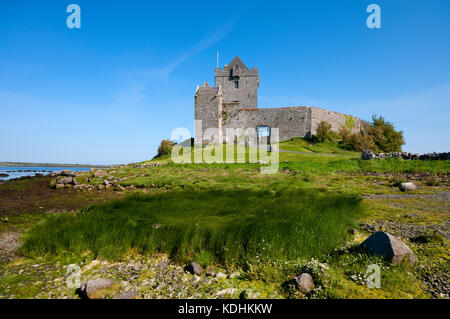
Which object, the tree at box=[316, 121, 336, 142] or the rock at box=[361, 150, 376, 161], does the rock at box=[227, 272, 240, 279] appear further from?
the tree at box=[316, 121, 336, 142]

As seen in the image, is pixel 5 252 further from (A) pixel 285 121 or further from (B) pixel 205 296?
(A) pixel 285 121

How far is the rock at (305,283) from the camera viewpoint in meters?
2.63

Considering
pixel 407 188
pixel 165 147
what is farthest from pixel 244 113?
pixel 407 188

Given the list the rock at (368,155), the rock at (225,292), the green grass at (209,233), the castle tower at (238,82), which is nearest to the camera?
the rock at (225,292)

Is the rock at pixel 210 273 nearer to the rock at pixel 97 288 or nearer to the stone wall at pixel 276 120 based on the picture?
the rock at pixel 97 288

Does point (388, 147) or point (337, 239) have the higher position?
point (388, 147)

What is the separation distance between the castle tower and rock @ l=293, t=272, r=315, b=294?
39979mm

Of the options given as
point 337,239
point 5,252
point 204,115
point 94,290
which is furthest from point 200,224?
point 204,115

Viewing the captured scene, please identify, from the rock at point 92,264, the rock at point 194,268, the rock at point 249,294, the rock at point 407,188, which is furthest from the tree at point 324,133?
the rock at point 92,264

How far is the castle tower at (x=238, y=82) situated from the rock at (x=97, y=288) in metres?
40.1

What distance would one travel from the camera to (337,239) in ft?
12.8

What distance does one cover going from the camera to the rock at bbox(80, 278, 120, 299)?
2660 mm

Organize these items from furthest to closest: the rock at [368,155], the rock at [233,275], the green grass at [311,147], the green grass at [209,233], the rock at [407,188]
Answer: the green grass at [311,147], the rock at [368,155], the rock at [407,188], the green grass at [209,233], the rock at [233,275]
